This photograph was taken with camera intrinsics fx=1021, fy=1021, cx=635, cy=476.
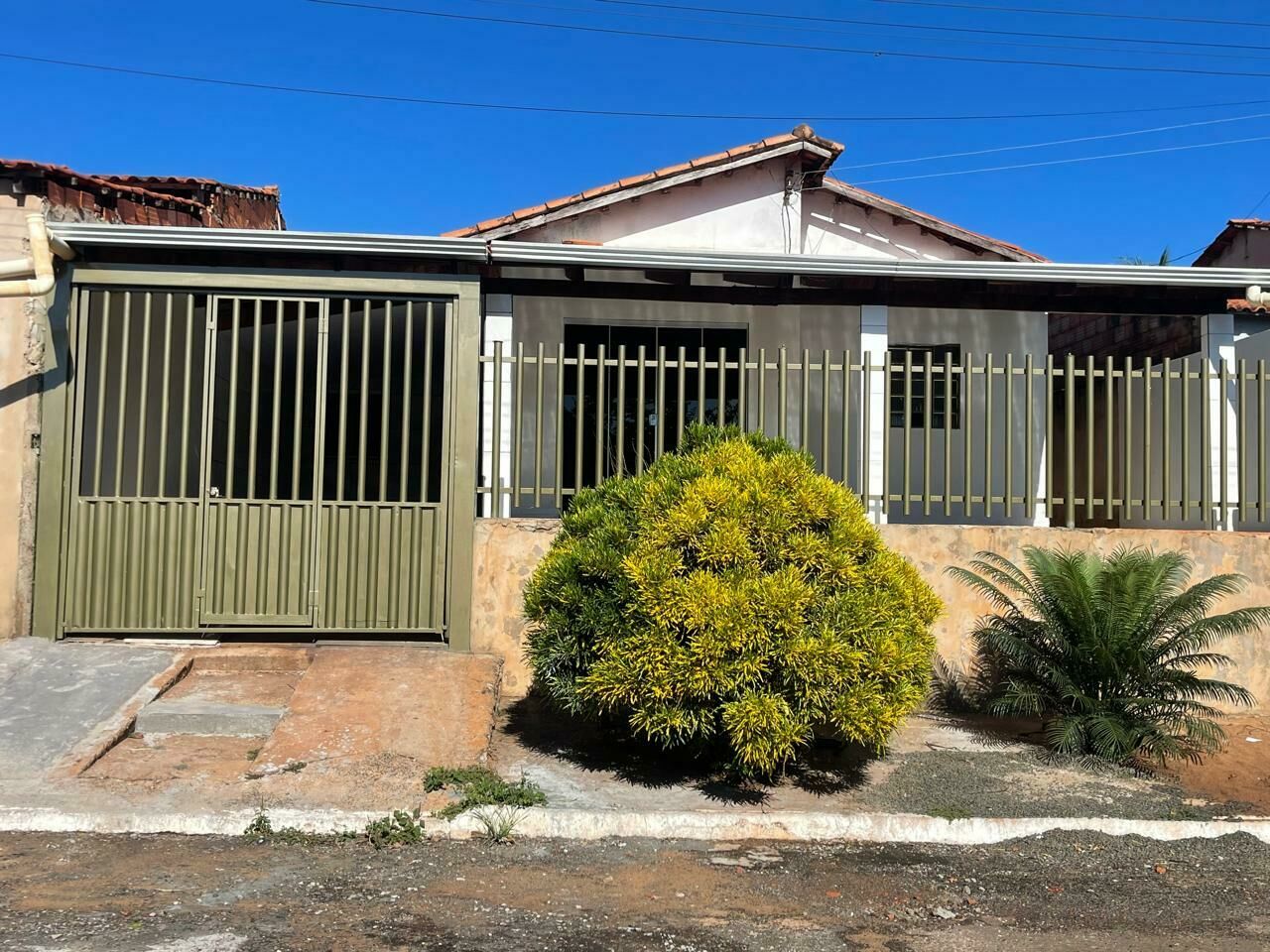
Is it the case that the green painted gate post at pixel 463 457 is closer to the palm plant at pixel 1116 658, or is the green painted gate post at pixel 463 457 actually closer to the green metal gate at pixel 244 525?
the green metal gate at pixel 244 525

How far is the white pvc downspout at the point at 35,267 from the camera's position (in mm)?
6492

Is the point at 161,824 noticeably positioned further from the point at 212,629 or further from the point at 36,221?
the point at 36,221

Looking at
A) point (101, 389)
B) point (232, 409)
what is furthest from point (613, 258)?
point (101, 389)

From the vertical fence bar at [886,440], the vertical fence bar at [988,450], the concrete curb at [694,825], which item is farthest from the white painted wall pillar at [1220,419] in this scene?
A: the concrete curb at [694,825]

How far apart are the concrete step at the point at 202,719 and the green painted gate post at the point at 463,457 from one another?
4.65ft

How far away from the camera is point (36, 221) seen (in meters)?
6.49

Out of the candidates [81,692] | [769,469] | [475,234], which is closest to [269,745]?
[81,692]

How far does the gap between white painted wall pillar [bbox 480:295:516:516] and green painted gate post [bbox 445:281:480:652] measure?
18 cm

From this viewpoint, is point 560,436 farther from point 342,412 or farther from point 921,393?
point 921,393

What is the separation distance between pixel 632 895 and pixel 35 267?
5.50m

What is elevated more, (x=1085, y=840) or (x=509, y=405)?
(x=509, y=405)

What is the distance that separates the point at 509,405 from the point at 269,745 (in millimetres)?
3067

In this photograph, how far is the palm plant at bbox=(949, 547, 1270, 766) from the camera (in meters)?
5.86

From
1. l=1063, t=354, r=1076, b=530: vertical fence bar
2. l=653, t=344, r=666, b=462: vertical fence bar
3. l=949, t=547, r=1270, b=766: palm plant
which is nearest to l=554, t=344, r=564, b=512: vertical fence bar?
l=653, t=344, r=666, b=462: vertical fence bar
